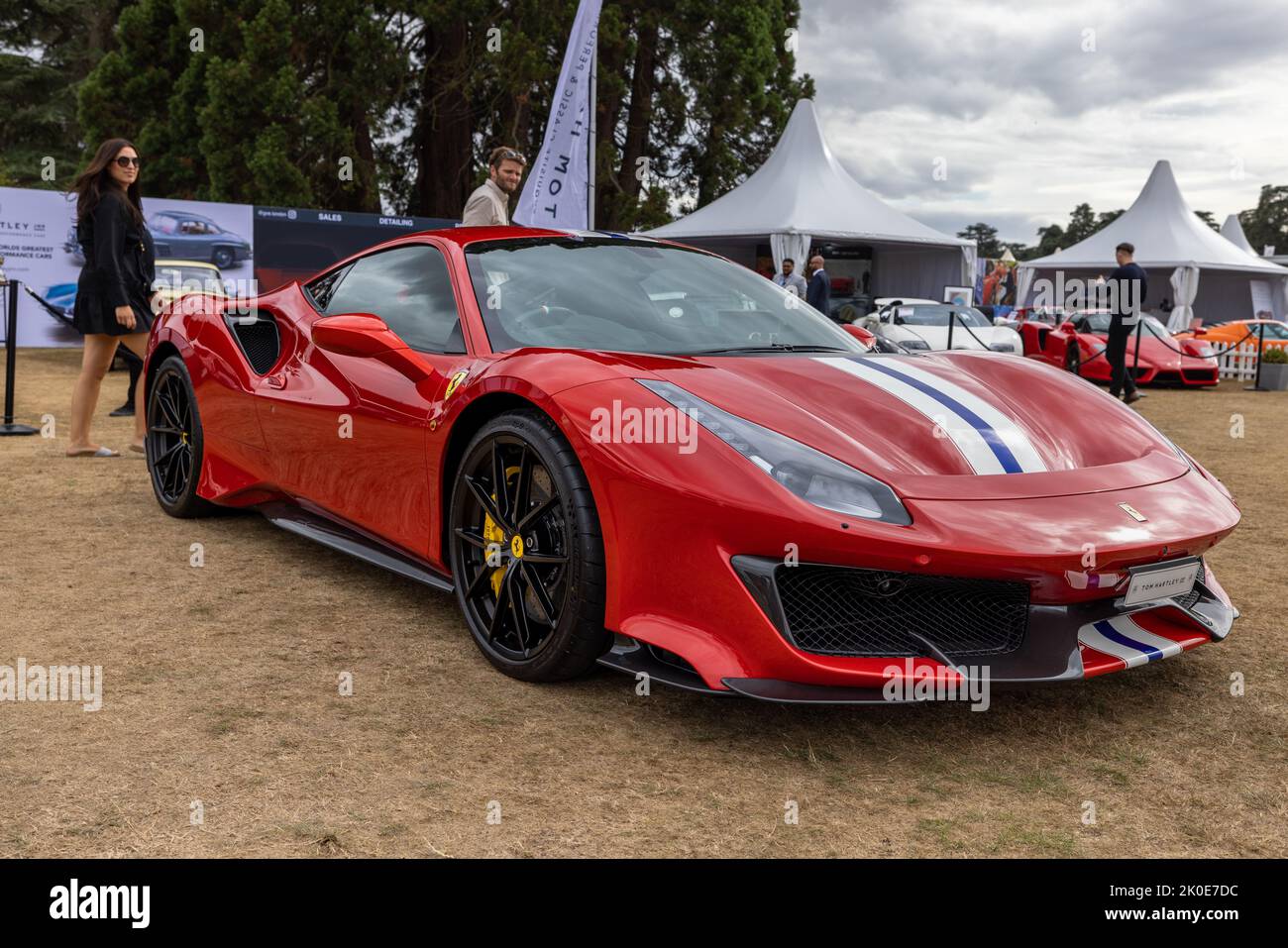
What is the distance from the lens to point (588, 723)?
2631 millimetres

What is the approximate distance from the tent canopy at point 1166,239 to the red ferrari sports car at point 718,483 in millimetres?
25710

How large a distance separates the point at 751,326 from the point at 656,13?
1906cm

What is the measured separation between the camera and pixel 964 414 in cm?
279

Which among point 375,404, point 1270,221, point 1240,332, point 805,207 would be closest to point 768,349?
point 375,404

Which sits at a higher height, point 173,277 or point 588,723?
point 173,277

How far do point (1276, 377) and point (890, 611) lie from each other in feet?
53.4

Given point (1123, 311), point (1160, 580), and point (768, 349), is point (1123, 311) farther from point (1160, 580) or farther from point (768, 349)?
point (1160, 580)

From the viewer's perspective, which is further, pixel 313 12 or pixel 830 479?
pixel 313 12

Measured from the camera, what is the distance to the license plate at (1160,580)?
8.18 ft

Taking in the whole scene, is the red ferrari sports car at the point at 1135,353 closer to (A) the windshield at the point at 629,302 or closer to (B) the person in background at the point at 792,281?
(B) the person in background at the point at 792,281

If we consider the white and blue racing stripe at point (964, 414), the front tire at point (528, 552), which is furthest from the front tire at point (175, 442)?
the white and blue racing stripe at point (964, 414)

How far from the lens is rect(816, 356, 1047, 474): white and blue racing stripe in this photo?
262cm

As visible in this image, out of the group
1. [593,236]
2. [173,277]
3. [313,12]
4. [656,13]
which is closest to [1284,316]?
[656,13]

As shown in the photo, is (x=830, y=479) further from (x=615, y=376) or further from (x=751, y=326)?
(x=751, y=326)
